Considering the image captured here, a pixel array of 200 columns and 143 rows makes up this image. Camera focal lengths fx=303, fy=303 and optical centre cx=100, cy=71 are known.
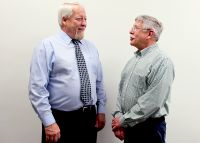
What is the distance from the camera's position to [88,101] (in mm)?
2240

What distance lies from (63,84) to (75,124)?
32 centimetres

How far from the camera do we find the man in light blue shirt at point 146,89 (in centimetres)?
196

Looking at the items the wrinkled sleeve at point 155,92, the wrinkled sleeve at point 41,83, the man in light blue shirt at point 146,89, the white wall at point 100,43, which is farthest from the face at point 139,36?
the wrinkled sleeve at point 41,83

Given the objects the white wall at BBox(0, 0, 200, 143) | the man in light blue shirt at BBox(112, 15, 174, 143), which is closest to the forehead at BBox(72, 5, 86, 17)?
the white wall at BBox(0, 0, 200, 143)

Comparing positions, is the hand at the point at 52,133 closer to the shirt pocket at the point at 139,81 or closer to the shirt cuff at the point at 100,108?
the shirt cuff at the point at 100,108

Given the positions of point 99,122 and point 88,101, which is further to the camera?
point 99,122

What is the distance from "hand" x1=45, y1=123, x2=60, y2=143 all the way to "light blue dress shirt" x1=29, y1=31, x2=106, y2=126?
0.04m

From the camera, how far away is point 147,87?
203cm

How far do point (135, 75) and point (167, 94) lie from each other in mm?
248

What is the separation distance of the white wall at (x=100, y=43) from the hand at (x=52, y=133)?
16.8 inches
